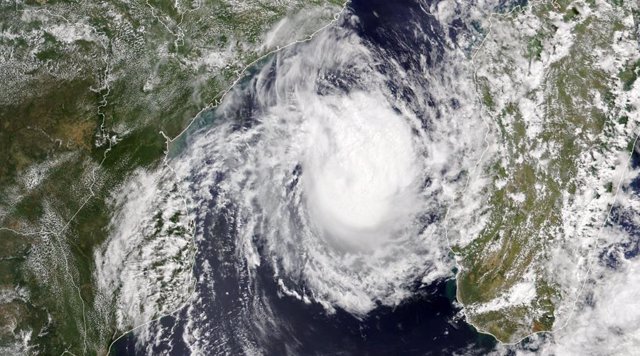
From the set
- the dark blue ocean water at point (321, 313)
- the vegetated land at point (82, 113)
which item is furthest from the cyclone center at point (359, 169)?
the vegetated land at point (82, 113)

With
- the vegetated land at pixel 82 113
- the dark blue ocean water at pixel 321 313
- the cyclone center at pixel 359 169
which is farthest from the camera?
the vegetated land at pixel 82 113

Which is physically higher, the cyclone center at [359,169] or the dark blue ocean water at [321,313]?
the cyclone center at [359,169]

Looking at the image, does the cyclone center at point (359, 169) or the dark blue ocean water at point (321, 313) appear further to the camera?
the dark blue ocean water at point (321, 313)

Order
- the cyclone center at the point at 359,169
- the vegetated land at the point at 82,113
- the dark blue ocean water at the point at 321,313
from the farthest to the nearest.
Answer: the vegetated land at the point at 82,113
the dark blue ocean water at the point at 321,313
the cyclone center at the point at 359,169

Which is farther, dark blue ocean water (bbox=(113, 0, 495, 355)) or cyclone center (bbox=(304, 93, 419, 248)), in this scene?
dark blue ocean water (bbox=(113, 0, 495, 355))

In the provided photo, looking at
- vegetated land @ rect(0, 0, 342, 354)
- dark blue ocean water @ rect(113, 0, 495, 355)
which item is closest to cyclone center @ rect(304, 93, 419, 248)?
dark blue ocean water @ rect(113, 0, 495, 355)

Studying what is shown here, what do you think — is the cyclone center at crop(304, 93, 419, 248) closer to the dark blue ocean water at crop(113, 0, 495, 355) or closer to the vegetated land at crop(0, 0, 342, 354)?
the dark blue ocean water at crop(113, 0, 495, 355)

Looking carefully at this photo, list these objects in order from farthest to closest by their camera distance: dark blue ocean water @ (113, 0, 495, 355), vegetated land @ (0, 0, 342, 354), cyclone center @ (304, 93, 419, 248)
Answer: vegetated land @ (0, 0, 342, 354) < dark blue ocean water @ (113, 0, 495, 355) < cyclone center @ (304, 93, 419, 248)

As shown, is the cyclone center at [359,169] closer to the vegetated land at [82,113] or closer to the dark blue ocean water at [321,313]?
the dark blue ocean water at [321,313]

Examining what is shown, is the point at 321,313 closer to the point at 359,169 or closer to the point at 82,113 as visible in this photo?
the point at 359,169
